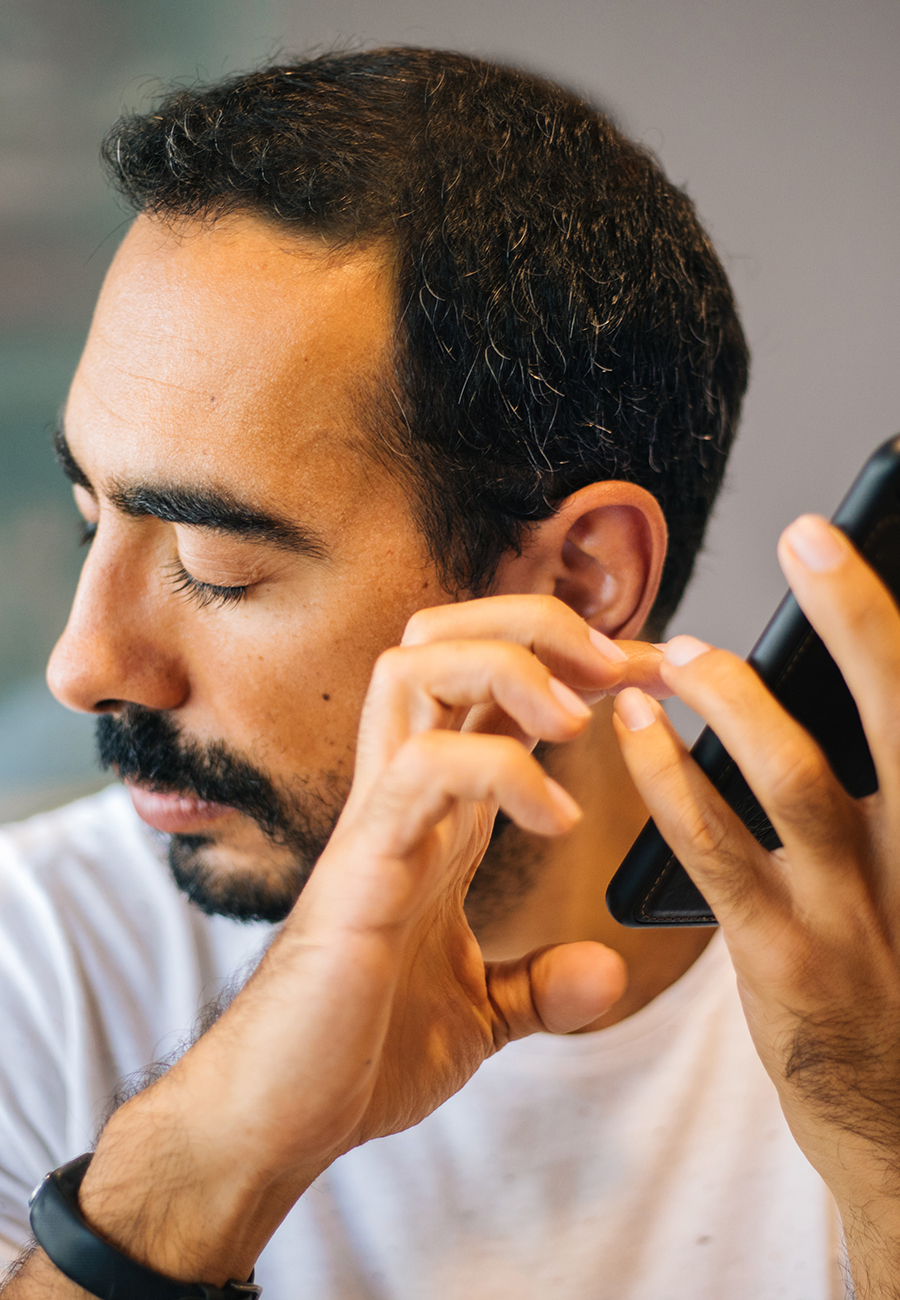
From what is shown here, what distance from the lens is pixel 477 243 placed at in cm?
109

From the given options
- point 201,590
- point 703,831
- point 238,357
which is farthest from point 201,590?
point 703,831

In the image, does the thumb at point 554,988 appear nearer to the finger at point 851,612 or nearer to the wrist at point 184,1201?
the wrist at point 184,1201

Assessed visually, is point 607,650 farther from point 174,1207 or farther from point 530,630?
point 174,1207

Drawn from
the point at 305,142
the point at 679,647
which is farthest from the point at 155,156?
the point at 679,647

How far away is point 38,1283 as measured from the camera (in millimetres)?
852

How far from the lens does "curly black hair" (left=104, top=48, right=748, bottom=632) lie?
107 centimetres

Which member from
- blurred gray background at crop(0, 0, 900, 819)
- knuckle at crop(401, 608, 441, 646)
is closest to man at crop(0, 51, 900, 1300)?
knuckle at crop(401, 608, 441, 646)

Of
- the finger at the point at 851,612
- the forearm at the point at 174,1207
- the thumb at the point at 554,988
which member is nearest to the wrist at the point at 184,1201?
the forearm at the point at 174,1207

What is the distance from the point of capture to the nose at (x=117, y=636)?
41.1 inches

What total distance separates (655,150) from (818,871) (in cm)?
163

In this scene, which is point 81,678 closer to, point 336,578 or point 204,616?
point 204,616

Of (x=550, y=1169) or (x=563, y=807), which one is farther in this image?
(x=550, y=1169)

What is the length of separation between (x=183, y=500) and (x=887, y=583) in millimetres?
645

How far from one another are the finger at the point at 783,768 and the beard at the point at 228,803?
51 centimetres
